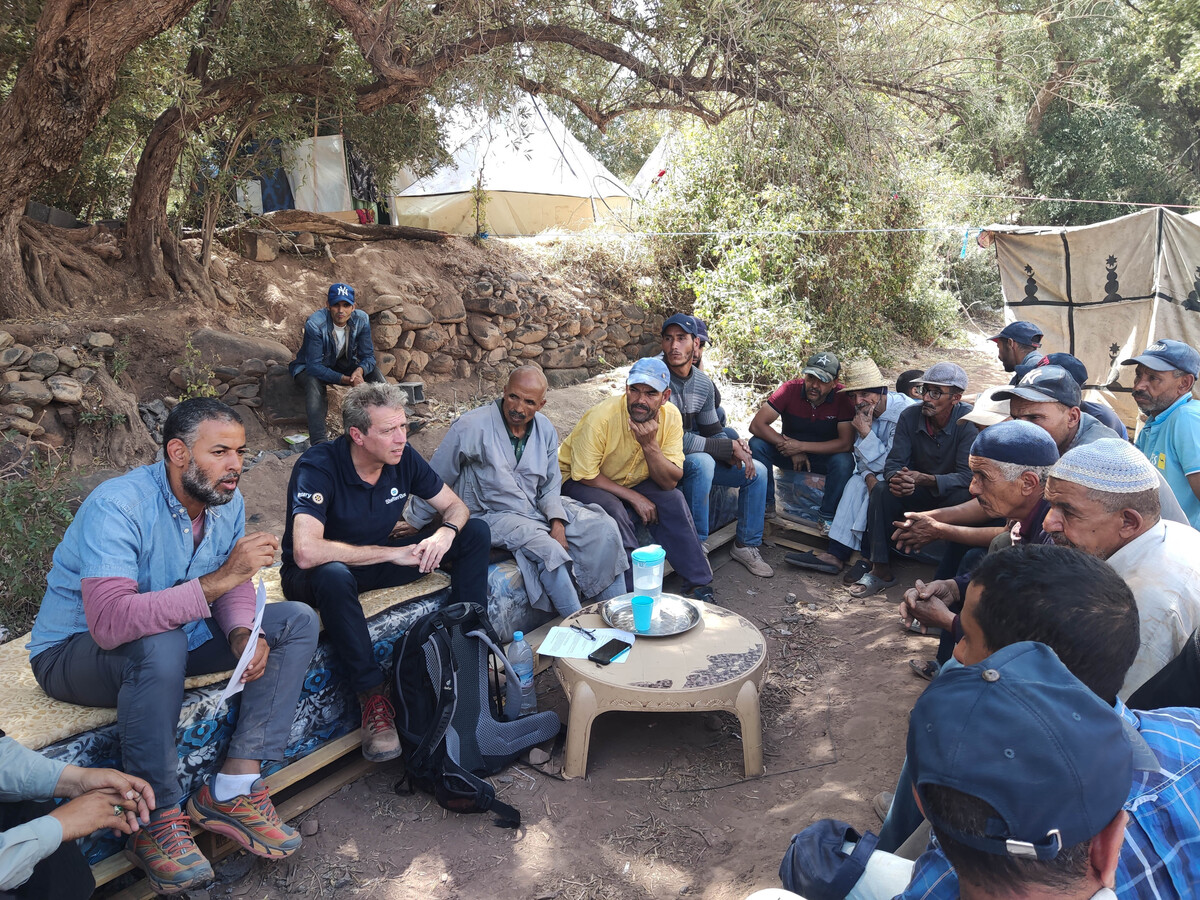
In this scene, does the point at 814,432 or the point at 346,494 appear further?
the point at 814,432

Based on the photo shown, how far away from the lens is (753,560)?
5.25m

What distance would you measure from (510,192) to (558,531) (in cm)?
872

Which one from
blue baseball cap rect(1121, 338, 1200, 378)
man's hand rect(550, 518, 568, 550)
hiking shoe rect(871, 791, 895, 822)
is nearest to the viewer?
hiking shoe rect(871, 791, 895, 822)

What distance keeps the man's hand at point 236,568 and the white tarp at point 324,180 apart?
25.7 feet

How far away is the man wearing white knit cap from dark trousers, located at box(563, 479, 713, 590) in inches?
89.1

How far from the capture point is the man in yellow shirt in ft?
14.7

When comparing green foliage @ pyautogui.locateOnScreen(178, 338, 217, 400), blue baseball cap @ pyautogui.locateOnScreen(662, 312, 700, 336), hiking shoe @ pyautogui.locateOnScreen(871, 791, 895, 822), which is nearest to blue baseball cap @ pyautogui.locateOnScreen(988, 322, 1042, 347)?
blue baseball cap @ pyautogui.locateOnScreen(662, 312, 700, 336)

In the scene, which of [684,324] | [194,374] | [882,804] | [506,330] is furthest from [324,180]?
[882,804]

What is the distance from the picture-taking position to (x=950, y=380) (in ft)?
15.4

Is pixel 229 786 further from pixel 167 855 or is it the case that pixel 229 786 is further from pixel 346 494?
pixel 346 494

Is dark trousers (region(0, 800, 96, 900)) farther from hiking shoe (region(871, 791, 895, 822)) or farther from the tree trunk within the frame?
the tree trunk

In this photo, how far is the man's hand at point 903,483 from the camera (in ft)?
15.2

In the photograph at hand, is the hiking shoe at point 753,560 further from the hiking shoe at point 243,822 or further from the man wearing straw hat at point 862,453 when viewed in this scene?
the hiking shoe at point 243,822

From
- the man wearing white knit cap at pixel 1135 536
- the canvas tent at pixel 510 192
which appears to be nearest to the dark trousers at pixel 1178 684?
the man wearing white knit cap at pixel 1135 536
